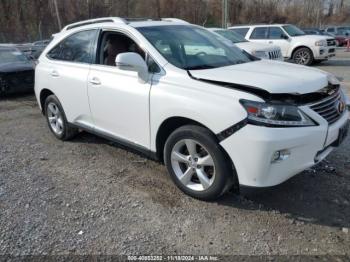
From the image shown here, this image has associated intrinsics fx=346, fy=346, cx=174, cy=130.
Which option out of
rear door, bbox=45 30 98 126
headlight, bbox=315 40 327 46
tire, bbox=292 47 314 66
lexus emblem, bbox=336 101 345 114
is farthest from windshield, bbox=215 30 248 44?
lexus emblem, bbox=336 101 345 114

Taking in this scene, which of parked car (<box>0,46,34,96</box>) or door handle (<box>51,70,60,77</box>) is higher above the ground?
door handle (<box>51,70,60,77</box>)

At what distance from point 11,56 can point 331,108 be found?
30.8 ft

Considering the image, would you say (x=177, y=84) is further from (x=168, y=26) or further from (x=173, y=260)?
(x=173, y=260)

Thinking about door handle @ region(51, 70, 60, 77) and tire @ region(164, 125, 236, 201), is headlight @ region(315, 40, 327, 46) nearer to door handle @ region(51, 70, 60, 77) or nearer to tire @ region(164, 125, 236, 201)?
door handle @ region(51, 70, 60, 77)

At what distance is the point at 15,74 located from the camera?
916 centimetres

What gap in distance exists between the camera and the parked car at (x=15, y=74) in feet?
29.8

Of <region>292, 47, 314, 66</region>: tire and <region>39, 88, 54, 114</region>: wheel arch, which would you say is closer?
<region>39, 88, 54, 114</region>: wheel arch

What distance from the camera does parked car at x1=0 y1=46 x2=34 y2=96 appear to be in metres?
9.07

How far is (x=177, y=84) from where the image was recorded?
11.1 ft

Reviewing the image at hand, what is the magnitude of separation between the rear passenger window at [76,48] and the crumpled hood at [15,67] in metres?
4.49

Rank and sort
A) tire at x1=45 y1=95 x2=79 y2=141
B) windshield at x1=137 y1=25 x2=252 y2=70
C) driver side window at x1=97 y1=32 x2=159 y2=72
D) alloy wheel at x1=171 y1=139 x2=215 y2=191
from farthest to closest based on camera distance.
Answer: tire at x1=45 y1=95 x2=79 y2=141 < driver side window at x1=97 y1=32 x2=159 y2=72 < windshield at x1=137 y1=25 x2=252 y2=70 < alloy wheel at x1=171 y1=139 x2=215 y2=191

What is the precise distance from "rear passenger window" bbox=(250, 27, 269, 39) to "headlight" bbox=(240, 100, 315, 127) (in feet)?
39.8

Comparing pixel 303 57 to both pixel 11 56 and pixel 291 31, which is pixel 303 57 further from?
pixel 11 56

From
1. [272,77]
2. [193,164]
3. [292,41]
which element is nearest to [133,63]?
[193,164]
